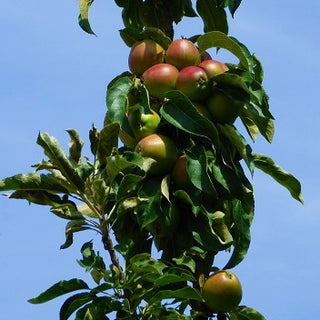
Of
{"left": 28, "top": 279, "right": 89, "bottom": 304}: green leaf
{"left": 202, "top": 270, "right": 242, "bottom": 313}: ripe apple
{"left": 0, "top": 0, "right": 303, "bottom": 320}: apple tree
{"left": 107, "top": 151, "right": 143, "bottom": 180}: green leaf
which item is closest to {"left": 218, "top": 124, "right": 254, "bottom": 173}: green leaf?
{"left": 0, "top": 0, "right": 303, "bottom": 320}: apple tree

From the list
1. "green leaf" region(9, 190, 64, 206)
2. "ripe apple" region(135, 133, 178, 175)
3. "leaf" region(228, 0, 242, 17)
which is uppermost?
"leaf" region(228, 0, 242, 17)

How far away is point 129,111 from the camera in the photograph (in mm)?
4133

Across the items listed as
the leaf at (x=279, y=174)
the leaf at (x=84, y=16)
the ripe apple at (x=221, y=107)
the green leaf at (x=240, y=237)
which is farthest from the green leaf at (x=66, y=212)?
the leaf at (x=84, y=16)

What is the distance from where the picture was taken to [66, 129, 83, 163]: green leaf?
3.62 metres

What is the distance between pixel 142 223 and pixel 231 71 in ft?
2.57

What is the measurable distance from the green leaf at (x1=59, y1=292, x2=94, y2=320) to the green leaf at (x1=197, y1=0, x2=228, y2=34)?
5.62 ft

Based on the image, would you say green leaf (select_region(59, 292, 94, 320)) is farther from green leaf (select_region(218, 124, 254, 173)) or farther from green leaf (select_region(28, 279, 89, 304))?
green leaf (select_region(218, 124, 254, 173))

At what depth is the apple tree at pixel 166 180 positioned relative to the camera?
3.62 m

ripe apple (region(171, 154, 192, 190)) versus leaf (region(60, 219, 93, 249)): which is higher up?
ripe apple (region(171, 154, 192, 190))

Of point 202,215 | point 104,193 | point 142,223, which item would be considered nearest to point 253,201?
point 202,215

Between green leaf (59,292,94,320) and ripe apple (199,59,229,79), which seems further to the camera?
ripe apple (199,59,229,79)

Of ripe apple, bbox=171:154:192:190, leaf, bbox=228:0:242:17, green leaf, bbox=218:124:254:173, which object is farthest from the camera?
leaf, bbox=228:0:242:17

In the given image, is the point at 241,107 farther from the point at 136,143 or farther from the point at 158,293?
the point at 158,293

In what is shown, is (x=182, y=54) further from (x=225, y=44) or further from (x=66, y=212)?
(x=66, y=212)
